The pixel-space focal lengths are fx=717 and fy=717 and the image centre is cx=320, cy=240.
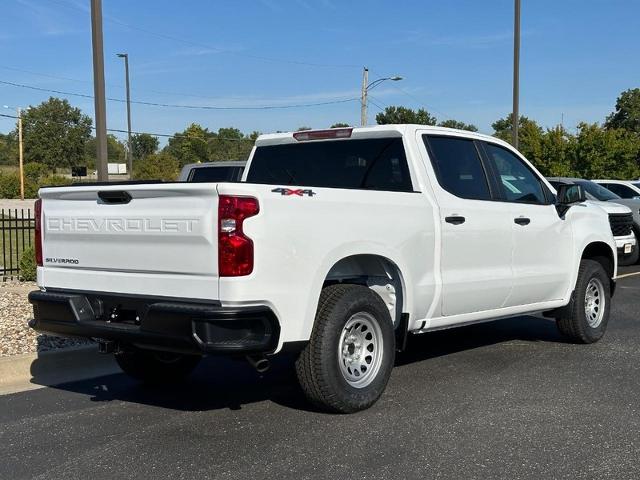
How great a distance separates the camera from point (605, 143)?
3105 cm

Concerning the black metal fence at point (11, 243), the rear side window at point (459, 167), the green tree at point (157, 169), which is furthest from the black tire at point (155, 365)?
the green tree at point (157, 169)

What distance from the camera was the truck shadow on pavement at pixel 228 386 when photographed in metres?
5.45

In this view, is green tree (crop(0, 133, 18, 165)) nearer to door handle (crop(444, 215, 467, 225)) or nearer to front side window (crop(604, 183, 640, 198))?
front side window (crop(604, 183, 640, 198))

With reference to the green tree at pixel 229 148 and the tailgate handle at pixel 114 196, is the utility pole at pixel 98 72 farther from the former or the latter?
the green tree at pixel 229 148

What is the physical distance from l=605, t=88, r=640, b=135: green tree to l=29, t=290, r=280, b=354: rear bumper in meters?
77.5

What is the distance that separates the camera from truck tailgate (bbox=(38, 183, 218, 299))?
425 cm

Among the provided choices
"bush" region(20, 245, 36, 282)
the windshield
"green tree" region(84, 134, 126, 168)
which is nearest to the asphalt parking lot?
"bush" region(20, 245, 36, 282)

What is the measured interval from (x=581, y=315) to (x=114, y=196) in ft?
15.8

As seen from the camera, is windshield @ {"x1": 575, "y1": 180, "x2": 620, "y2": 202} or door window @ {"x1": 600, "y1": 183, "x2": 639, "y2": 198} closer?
windshield @ {"x1": 575, "y1": 180, "x2": 620, "y2": 202}

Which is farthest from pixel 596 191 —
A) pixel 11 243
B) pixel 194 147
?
pixel 194 147

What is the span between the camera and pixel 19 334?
7371mm

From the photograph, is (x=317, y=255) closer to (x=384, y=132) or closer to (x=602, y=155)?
(x=384, y=132)

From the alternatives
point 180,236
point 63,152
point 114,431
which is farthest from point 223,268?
point 63,152

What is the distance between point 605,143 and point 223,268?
98.9ft
